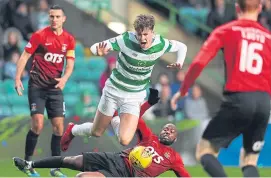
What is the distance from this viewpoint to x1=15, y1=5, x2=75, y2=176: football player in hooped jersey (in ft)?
41.3

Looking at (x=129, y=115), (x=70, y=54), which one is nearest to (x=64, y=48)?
(x=70, y=54)

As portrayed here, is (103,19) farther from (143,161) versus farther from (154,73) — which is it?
(143,161)

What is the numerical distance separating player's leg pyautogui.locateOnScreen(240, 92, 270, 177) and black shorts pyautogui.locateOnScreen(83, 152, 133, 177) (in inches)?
69.9

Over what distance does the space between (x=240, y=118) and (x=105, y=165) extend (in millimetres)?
2172

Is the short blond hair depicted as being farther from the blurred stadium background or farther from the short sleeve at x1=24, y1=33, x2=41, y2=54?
the blurred stadium background

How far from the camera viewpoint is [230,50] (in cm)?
839

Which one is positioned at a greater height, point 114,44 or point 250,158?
point 114,44

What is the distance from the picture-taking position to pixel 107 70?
683 inches

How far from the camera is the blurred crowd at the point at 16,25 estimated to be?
1765 centimetres

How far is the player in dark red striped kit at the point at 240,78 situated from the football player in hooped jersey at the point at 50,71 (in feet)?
14.4

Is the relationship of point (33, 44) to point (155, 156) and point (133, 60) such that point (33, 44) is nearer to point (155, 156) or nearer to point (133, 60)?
point (133, 60)

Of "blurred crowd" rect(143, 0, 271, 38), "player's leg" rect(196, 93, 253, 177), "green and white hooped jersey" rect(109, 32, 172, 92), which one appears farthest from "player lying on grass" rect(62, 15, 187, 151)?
"blurred crowd" rect(143, 0, 271, 38)

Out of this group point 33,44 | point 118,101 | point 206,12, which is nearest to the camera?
point 118,101

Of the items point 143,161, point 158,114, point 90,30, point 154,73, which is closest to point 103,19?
point 90,30
